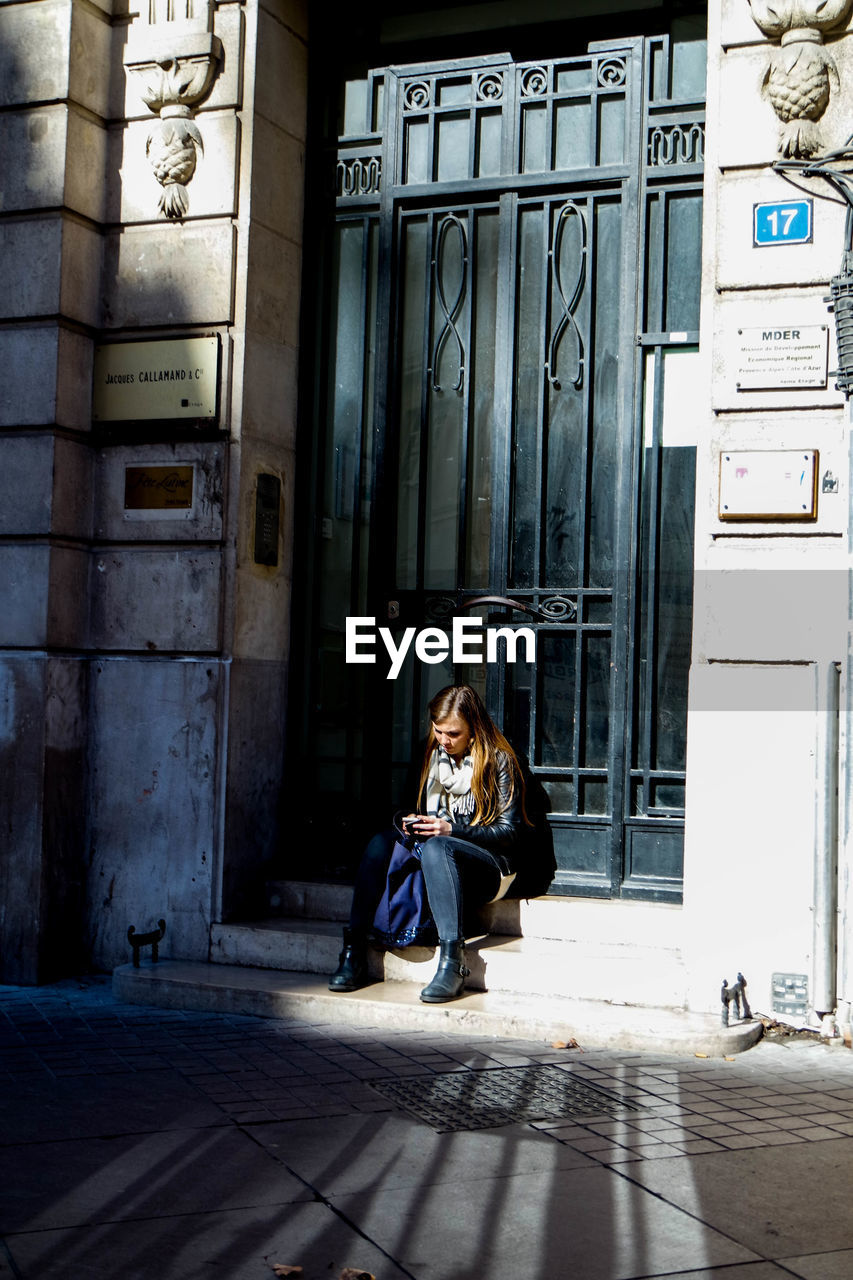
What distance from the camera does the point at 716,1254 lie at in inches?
150

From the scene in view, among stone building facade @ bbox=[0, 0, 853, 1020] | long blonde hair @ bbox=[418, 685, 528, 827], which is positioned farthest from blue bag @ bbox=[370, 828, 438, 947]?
stone building facade @ bbox=[0, 0, 853, 1020]

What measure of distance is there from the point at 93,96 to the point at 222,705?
3.45 m

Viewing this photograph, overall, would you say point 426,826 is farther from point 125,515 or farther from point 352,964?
point 125,515

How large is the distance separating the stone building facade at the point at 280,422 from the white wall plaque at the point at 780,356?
383 mm

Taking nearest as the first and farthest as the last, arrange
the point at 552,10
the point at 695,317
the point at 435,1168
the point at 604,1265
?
the point at 604,1265
the point at 435,1168
the point at 695,317
the point at 552,10

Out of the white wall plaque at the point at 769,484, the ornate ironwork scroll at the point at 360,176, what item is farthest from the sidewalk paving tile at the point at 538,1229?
the ornate ironwork scroll at the point at 360,176

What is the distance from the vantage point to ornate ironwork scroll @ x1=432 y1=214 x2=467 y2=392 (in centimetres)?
786

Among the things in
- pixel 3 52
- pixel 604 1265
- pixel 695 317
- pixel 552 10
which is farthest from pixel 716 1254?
pixel 3 52

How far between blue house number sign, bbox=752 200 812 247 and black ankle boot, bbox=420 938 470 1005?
354 cm

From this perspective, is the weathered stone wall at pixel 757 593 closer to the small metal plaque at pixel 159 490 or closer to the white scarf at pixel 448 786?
the white scarf at pixel 448 786

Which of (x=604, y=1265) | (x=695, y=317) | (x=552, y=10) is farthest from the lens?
(x=552, y=10)

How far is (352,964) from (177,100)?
466 centimetres

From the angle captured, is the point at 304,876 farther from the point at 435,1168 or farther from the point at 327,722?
the point at 435,1168

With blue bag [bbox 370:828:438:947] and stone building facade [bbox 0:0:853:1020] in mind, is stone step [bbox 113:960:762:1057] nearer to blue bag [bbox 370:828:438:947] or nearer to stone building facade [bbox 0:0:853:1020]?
blue bag [bbox 370:828:438:947]
